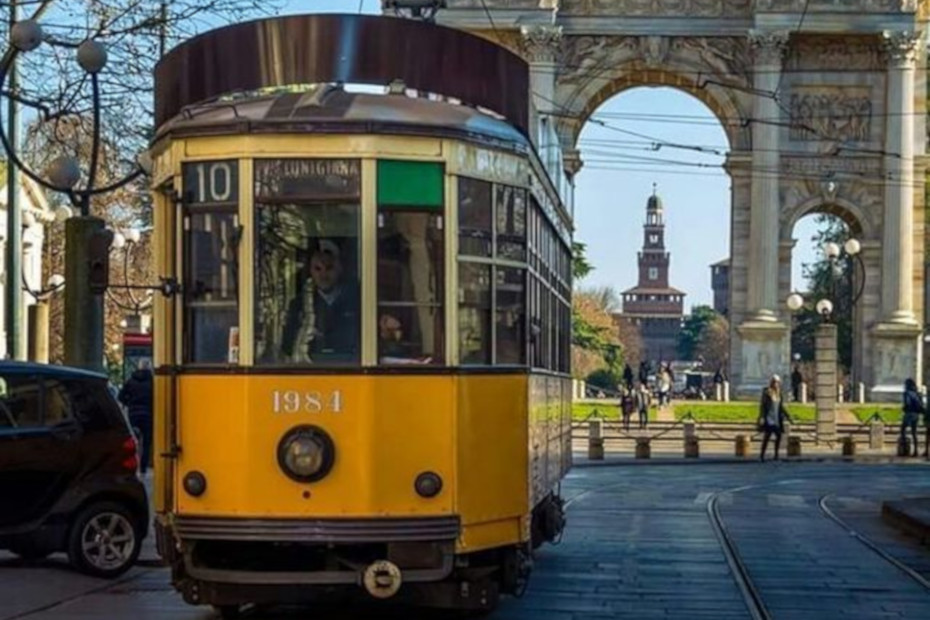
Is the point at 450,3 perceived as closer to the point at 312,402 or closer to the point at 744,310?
the point at 744,310

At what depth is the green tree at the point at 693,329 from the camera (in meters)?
156

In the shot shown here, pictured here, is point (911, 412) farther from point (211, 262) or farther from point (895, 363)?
point (211, 262)

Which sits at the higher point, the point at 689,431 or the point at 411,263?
the point at 411,263

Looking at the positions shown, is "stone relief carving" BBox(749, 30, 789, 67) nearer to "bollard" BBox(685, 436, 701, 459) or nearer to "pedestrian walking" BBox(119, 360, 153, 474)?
"bollard" BBox(685, 436, 701, 459)

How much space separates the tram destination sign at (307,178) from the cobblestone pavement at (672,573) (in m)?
3.09

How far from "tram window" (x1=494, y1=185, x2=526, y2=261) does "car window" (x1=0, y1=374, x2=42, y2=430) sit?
16.9 ft

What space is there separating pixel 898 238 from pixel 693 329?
96.5m

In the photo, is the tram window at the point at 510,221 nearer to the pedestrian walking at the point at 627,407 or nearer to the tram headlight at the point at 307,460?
the tram headlight at the point at 307,460

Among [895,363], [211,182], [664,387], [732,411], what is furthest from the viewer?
[664,387]

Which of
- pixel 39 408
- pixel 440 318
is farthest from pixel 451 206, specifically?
pixel 39 408

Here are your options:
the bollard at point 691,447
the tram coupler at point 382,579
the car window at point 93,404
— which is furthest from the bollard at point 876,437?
the tram coupler at point 382,579

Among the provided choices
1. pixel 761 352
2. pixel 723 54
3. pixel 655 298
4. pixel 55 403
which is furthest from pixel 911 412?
pixel 655 298

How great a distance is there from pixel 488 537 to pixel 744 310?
182ft

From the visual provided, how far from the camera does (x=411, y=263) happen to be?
31.8 ft
